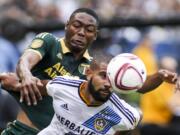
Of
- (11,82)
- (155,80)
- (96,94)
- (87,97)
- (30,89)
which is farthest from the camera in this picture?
(155,80)

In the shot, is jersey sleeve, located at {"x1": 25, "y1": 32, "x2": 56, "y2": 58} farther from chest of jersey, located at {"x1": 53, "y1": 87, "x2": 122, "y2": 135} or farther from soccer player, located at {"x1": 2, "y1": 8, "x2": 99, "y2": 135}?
chest of jersey, located at {"x1": 53, "y1": 87, "x2": 122, "y2": 135}

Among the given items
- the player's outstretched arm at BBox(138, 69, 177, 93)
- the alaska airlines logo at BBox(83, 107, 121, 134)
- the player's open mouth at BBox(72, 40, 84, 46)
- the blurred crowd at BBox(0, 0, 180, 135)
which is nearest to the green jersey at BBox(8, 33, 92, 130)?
the player's open mouth at BBox(72, 40, 84, 46)

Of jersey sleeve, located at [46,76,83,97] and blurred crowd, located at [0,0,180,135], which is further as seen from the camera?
blurred crowd, located at [0,0,180,135]

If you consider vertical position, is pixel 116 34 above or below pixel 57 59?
above

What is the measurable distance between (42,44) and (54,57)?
194 millimetres

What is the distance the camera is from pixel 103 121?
26.0 ft

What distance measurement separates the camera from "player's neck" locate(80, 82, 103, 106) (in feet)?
25.5

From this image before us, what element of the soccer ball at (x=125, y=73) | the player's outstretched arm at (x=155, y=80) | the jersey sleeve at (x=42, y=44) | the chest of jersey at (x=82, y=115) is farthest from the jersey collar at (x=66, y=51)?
the soccer ball at (x=125, y=73)

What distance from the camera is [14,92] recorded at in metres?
8.35

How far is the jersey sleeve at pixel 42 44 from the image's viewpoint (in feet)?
27.9

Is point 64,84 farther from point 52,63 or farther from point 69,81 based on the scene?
point 52,63

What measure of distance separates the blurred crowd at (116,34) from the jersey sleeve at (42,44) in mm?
4823

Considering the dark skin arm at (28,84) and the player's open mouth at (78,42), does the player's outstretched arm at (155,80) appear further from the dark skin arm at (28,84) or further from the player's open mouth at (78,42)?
the dark skin arm at (28,84)

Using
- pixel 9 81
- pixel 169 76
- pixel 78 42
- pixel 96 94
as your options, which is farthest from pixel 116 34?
pixel 96 94
